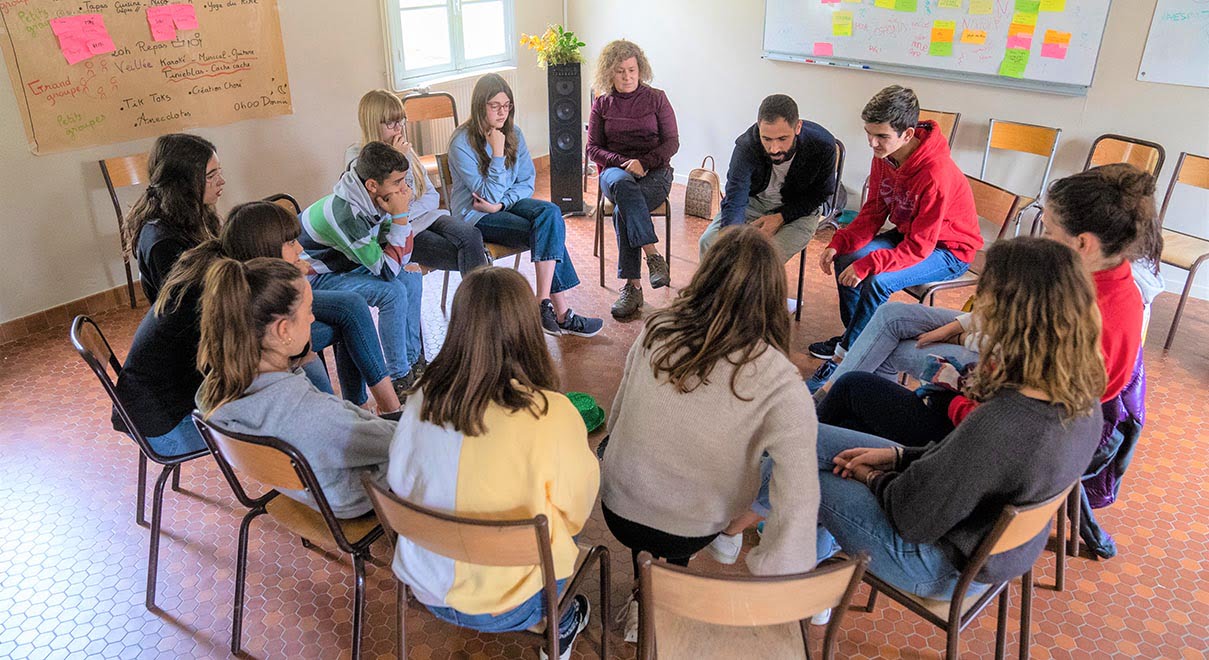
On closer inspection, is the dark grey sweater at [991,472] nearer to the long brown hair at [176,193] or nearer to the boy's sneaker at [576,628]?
the boy's sneaker at [576,628]

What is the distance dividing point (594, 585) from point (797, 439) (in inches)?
37.9

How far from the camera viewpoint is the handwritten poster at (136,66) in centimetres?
347

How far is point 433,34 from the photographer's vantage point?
519cm

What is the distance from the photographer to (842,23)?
466cm

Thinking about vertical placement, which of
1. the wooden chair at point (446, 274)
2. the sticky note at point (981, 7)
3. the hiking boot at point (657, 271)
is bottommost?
the hiking boot at point (657, 271)

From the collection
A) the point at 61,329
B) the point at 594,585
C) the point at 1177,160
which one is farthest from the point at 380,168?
the point at 1177,160

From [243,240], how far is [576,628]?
1.45 m

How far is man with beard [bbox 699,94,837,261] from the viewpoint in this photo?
351 centimetres

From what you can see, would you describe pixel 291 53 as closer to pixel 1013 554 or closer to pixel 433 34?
pixel 433 34

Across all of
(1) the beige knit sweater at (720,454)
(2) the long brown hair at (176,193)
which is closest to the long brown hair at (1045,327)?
(1) the beige knit sweater at (720,454)

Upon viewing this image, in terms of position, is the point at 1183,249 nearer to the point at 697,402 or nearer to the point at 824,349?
the point at 824,349

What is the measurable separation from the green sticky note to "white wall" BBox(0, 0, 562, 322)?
3.23m

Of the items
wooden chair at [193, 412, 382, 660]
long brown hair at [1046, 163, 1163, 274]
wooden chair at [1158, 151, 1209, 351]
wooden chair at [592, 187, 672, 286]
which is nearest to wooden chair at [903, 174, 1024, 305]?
long brown hair at [1046, 163, 1163, 274]

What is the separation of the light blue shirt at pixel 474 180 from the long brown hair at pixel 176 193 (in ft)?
3.60
